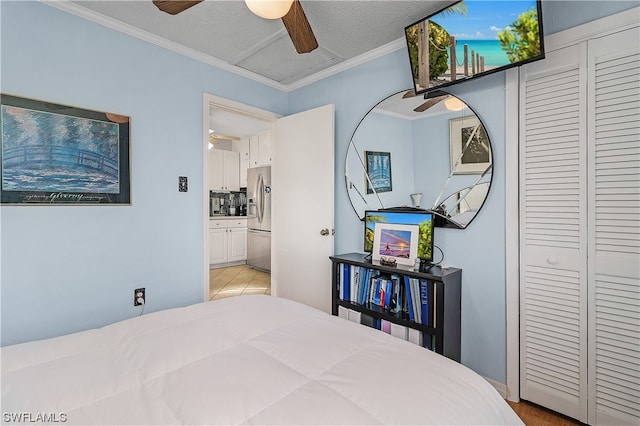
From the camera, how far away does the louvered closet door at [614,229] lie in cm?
161

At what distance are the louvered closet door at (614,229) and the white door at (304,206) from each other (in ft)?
6.00

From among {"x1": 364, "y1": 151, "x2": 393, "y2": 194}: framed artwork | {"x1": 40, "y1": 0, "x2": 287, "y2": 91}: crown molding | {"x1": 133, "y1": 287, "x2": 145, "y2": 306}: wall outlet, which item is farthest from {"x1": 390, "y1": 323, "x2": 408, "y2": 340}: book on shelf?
{"x1": 40, "y1": 0, "x2": 287, "y2": 91}: crown molding

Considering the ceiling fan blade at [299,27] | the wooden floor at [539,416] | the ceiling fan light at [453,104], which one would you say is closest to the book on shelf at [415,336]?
the wooden floor at [539,416]

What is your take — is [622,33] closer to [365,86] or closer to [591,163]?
[591,163]

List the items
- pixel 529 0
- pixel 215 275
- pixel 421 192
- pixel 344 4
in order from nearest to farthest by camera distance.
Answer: pixel 529 0, pixel 344 4, pixel 421 192, pixel 215 275

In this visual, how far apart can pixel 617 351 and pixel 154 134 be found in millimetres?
3338

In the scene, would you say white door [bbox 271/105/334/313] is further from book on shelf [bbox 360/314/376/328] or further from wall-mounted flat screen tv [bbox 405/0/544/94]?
wall-mounted flat screen tv [bbox 405/0/544/94]

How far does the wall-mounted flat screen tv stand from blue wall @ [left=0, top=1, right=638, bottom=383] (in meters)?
0.24

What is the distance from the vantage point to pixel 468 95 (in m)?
2.20

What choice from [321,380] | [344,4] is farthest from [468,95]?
[321,380]

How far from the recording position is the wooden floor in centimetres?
179

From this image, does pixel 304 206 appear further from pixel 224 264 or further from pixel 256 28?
pixel 224 264

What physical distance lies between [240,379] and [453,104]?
219 cm

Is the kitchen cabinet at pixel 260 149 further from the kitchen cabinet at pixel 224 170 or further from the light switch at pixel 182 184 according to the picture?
the light switch at pixel 182 184
